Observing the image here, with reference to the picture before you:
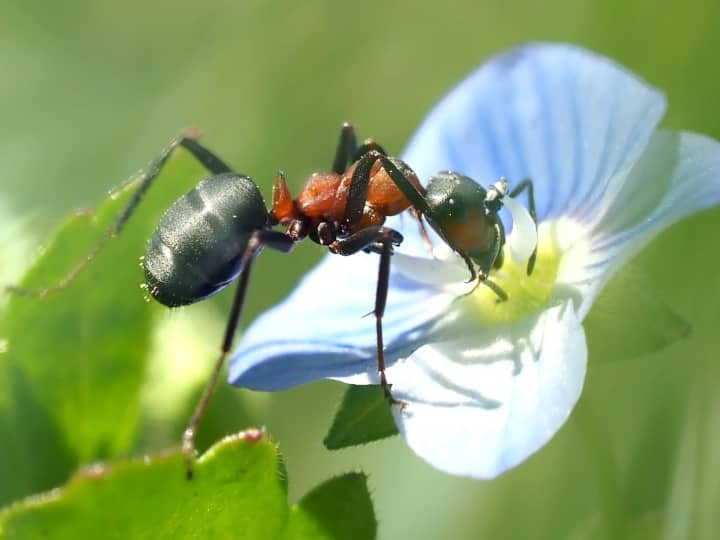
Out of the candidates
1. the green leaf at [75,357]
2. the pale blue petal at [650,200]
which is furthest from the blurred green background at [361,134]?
the pale blue petal at [650,200]

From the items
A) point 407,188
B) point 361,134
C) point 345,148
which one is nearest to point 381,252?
point 407,188

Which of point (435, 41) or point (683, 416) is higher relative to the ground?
point (435, 41)

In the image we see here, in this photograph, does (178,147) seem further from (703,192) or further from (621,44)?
(621,44)

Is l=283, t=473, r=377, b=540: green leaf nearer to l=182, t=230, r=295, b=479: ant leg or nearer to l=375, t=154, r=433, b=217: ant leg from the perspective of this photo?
l=182, t=230, r=295, b=479: ant leg

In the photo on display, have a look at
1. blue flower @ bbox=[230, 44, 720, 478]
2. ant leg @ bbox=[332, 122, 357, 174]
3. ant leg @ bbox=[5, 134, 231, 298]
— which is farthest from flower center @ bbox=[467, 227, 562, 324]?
ant leg @ bbox=[5, 134, 231, 298]

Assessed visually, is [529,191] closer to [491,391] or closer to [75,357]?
[491,391]

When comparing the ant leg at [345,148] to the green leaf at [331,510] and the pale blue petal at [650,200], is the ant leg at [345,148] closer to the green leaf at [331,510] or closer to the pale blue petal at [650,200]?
the pale blue petal at [650,200]

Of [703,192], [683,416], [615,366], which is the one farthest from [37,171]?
[703,192]
